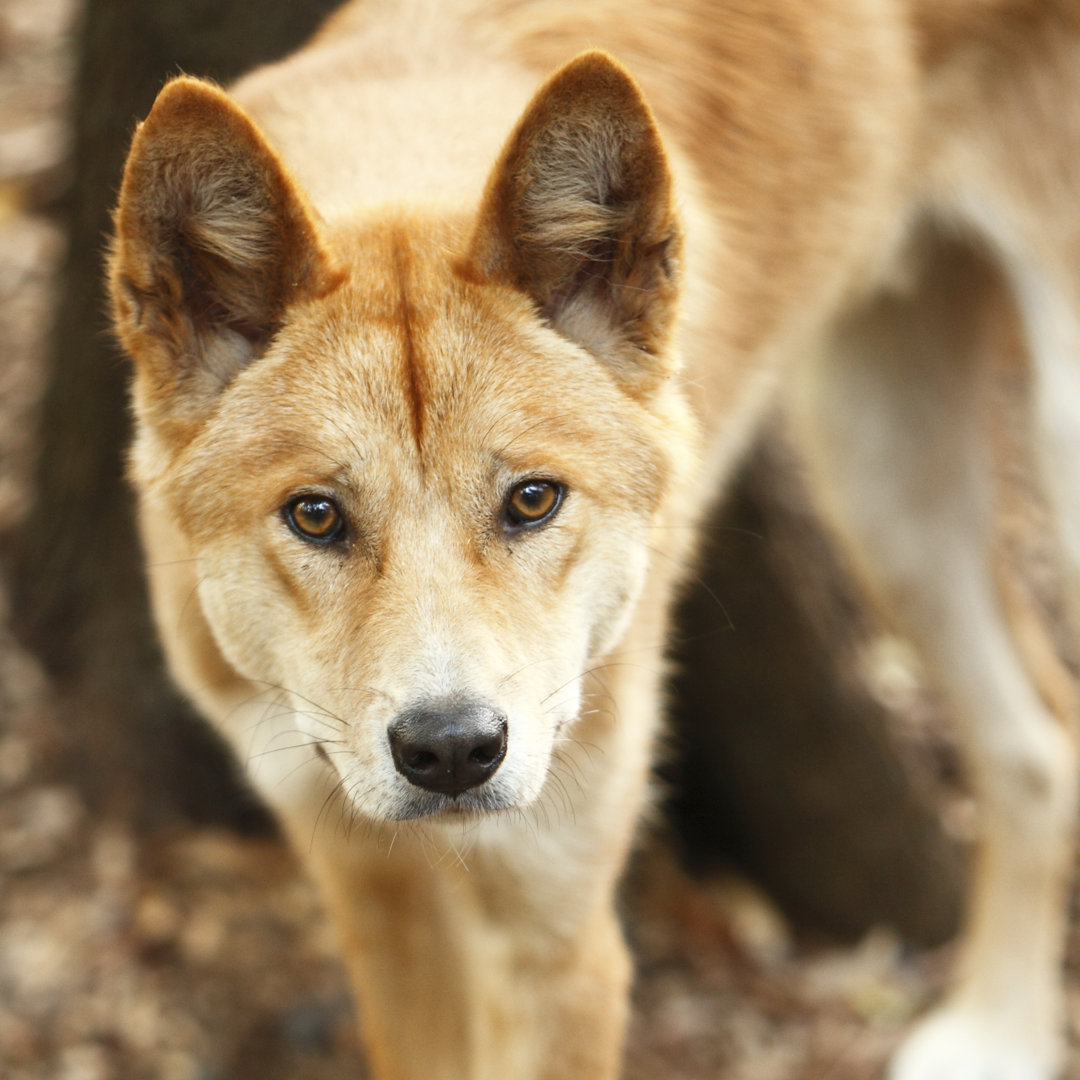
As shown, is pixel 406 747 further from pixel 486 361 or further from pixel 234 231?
pixel 234 231

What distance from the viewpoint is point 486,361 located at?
8.32ft

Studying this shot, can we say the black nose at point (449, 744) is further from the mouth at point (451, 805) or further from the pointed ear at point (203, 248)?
the pointed ear at point (203, 248)

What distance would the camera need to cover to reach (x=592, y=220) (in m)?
2.54

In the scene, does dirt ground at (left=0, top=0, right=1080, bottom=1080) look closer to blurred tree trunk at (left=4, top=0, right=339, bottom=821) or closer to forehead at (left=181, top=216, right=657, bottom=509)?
blurred tree trunk at (left=4, top=0, right=339, bottom=821)

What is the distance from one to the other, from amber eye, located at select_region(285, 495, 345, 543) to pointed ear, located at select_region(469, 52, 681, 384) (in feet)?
1.66

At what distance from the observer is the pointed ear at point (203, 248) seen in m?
2.28

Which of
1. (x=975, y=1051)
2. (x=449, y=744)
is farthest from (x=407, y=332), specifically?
(x=975, y=1051)

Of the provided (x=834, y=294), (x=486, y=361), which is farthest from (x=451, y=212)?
(x=834, y=294)

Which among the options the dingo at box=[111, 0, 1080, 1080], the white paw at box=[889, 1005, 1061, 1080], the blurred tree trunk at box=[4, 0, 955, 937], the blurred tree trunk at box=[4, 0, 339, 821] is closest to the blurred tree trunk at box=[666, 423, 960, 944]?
the blurred tree trunk at box=[4, 0, 955, 937]

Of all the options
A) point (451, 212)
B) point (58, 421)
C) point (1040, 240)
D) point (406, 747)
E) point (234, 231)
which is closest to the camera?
point (406, 747)

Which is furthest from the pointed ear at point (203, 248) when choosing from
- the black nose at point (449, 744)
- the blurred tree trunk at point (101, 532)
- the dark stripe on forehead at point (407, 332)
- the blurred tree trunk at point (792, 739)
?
the blurred tree trunk at point (792, 739)

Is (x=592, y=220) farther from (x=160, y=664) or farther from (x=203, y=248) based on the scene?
(x=160, y=664)

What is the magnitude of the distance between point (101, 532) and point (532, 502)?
2267mm

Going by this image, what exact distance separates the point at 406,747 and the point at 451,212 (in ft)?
3.31
